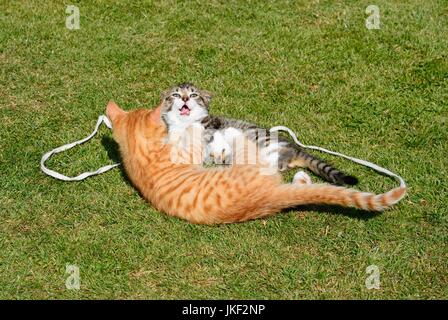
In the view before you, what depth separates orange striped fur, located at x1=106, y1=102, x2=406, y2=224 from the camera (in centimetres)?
467

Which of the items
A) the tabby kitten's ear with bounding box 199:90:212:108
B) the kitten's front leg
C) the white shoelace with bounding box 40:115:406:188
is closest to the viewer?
the white shoelace with bounding box 40:115:406:188

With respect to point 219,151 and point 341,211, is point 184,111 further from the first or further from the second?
point 341,211

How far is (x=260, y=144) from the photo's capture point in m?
5.78

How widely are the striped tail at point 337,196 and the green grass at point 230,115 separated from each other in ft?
1.32

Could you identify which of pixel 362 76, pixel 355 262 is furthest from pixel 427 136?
pixel 355 262

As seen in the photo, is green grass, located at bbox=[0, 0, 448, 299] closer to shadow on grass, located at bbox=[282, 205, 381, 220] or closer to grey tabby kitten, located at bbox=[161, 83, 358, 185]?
shadow on grass, located at bbox=[282, 205, 381, 220]

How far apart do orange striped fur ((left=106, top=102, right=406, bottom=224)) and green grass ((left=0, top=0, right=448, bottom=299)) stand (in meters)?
0.20

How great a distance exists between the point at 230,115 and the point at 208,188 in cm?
194

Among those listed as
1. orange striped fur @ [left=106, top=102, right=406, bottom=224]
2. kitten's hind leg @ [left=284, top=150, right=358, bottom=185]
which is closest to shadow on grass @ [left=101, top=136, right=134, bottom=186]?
orange striped fur @ [left=106, top=102, right=406, bottom=224]

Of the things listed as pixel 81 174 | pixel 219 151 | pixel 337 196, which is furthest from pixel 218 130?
pixel 337 196

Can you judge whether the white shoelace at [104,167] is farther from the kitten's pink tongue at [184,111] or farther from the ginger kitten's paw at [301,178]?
the kitten's pink tongue at [184,111]

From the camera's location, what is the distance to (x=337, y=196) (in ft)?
15.2

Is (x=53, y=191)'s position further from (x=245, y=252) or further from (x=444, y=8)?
Result: (x=444, y=8)

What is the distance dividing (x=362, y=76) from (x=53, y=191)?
3.77 m
